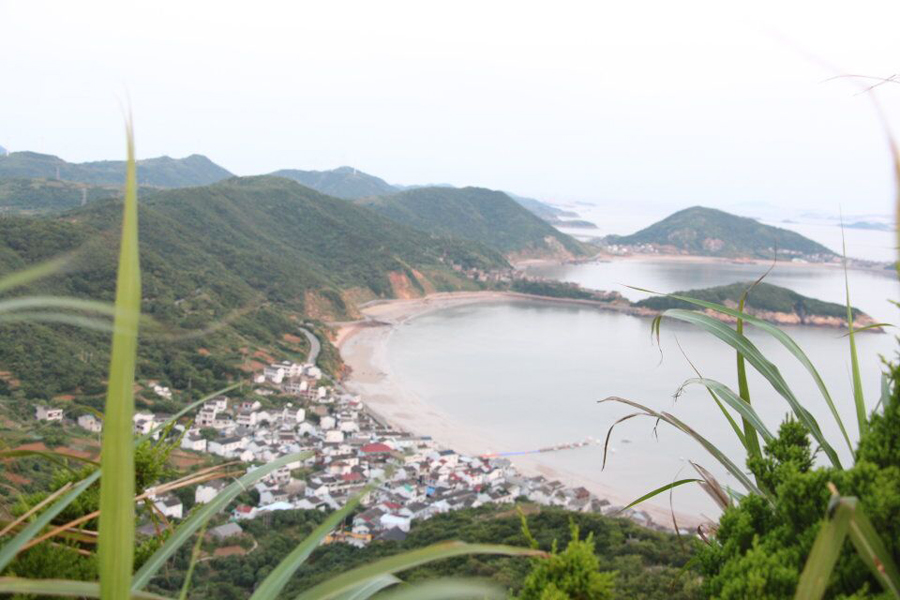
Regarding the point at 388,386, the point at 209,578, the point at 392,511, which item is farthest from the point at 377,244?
the point at 209,578

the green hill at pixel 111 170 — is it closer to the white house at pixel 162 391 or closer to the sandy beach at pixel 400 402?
the sandy beach at pixel 400 402

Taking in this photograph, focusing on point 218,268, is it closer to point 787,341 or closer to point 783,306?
point 783,306

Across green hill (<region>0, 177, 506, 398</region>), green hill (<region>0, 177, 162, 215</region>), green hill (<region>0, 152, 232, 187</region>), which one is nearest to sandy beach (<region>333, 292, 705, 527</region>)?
green hill (<region>0, 177, 506, 398</region>)

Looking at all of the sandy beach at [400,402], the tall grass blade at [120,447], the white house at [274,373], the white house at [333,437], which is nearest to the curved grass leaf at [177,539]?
the tall grass blade at [120,447]

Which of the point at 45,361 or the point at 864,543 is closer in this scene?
the point at 864,543

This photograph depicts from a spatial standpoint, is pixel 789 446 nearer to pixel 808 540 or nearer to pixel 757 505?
pixel 757 505

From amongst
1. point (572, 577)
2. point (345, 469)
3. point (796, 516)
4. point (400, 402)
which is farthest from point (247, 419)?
point (796, 516)

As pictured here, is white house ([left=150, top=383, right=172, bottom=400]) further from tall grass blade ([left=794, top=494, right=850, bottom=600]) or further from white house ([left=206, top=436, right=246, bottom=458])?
tall grass blade ([left=794, top=494, right=850, bottom=600])
